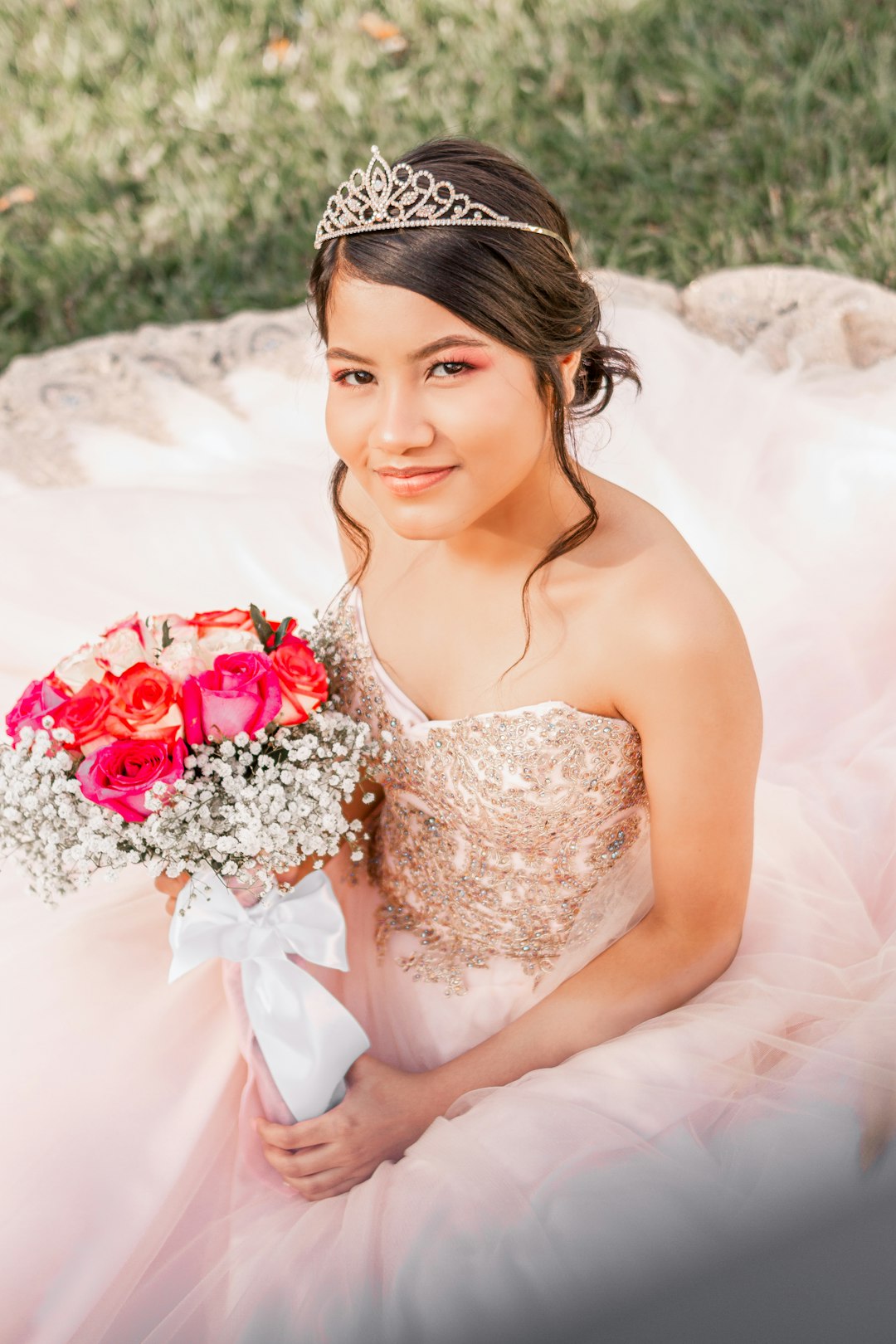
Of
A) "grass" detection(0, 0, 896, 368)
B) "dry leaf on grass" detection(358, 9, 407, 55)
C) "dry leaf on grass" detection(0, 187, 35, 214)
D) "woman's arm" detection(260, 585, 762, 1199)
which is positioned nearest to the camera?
"woman's arm" detection(260, 585, 762, 1199)

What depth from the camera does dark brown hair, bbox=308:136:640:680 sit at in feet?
5.45

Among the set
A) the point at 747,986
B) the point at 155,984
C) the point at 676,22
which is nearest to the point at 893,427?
the point at 747,986

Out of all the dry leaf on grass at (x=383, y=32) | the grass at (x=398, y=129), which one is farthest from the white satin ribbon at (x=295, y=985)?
the dry leaf on grass at (x=383, y=32)

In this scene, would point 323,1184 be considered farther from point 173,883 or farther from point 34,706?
point 34,706

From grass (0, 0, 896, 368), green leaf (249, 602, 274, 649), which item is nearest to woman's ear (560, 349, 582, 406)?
green leaf (249, 602, 274, 649)

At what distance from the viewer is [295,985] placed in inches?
82.9

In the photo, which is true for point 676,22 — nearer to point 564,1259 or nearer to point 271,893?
point 271,893

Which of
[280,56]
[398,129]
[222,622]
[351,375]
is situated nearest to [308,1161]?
[222,622]

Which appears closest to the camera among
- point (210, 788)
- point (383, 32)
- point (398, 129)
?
point (210, 788)

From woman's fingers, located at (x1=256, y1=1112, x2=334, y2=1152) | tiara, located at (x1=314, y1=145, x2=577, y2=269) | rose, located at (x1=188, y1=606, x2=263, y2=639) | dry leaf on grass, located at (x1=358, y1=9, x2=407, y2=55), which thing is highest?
dry leaf on grass, located at (x1=358, y1=9, x2=407, y2=55)

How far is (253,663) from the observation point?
192 centimetres

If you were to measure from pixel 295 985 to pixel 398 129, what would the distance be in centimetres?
446

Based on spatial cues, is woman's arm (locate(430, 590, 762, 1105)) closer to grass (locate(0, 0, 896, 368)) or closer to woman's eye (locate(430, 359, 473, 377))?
woman's eye (locate(430, 359, 473, 377))

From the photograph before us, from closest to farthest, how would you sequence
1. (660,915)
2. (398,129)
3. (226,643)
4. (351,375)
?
1. (351,375)
2. (226,643)
3. (660,915)
4. (398,129)
